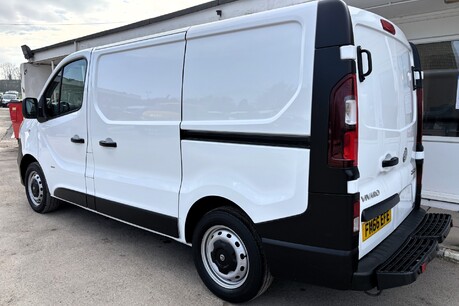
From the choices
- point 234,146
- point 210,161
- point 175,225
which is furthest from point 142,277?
point 234,146

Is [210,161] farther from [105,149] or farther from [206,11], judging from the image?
[206,11]

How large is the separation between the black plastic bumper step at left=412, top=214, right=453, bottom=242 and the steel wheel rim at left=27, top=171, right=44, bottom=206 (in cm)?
470

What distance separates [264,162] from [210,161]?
54 centimetres

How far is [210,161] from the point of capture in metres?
3.03

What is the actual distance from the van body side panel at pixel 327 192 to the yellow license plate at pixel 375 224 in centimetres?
16

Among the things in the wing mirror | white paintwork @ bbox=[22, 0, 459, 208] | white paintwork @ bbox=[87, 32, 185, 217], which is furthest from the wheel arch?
white paintwork @ bbox=[22, 0, 459, 208]

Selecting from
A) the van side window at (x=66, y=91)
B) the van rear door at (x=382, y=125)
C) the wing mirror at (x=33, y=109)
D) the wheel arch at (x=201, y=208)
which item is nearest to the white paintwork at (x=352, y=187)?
the van rear door at (x=382, y=125)

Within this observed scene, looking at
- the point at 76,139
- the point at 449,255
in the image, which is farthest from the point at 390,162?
the point at 76,139

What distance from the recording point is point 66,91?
15.1ft

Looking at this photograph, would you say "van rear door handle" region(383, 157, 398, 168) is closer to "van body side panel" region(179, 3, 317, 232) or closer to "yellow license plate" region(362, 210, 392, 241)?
"yellow license plate" region(362, 210, 392, 241)

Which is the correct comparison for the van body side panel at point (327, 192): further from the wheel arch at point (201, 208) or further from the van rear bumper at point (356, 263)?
the wheel arch at point (201, 208)

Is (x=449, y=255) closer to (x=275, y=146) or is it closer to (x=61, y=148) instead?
(x=275, y=146)

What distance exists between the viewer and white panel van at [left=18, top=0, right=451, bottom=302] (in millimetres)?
2367

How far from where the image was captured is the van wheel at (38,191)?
523cm
